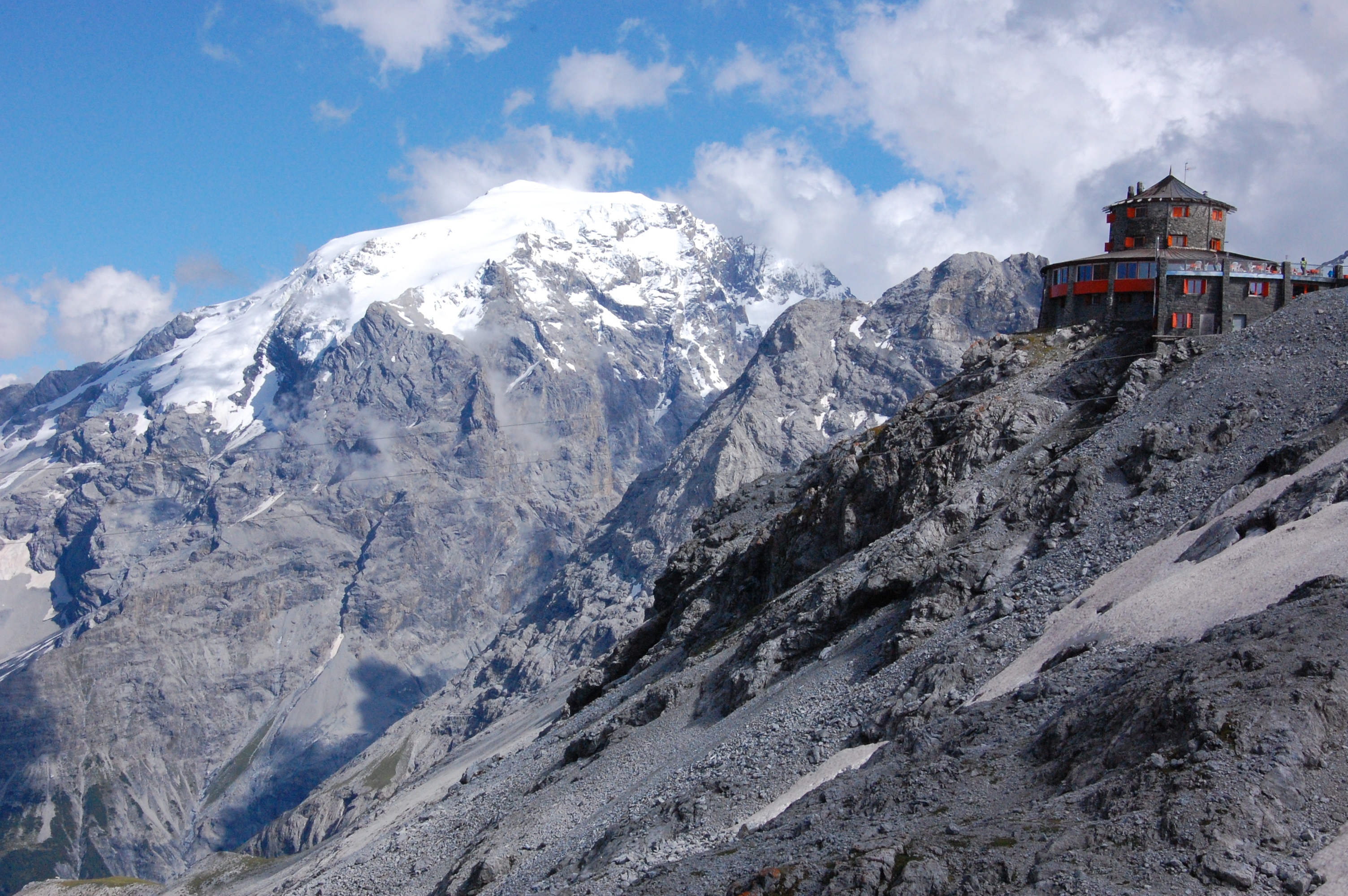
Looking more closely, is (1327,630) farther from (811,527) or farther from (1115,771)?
(811,527)

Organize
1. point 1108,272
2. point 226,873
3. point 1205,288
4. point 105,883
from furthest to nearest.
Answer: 1. point 226,873
2. point 105,883
3. point 1108,272
4. point 1205,288

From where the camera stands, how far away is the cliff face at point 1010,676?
25578 millimetres

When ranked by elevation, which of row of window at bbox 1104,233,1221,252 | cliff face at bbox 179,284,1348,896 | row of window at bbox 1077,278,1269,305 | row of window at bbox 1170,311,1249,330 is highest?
row of window at bbox 1104,233,1221,252

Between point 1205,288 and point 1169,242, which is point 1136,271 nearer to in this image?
point 1205,288

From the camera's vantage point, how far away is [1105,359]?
2518 inches

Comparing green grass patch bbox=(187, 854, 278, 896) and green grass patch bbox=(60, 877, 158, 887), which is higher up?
green grass patch bbox=(60, 877, 158, 887)

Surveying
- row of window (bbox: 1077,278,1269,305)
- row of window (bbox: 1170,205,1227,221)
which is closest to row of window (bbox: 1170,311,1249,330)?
row of window (bbox: 1077,278,1269,305)

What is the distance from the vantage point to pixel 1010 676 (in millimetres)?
37938

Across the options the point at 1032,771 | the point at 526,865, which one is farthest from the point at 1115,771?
the point at 526,865

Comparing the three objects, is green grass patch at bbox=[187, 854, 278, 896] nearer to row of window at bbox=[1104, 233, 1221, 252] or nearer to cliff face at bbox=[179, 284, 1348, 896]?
cliff face at bbox=[179, 284, 1348, 896]

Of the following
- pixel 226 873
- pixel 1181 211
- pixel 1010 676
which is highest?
Result: pixel 1181 211

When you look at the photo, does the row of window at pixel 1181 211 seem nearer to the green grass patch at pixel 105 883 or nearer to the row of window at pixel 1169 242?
the row of window at pixel 1169 242

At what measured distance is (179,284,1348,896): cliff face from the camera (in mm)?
25578

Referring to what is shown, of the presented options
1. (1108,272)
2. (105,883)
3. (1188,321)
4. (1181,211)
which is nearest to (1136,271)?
(1108,272)
